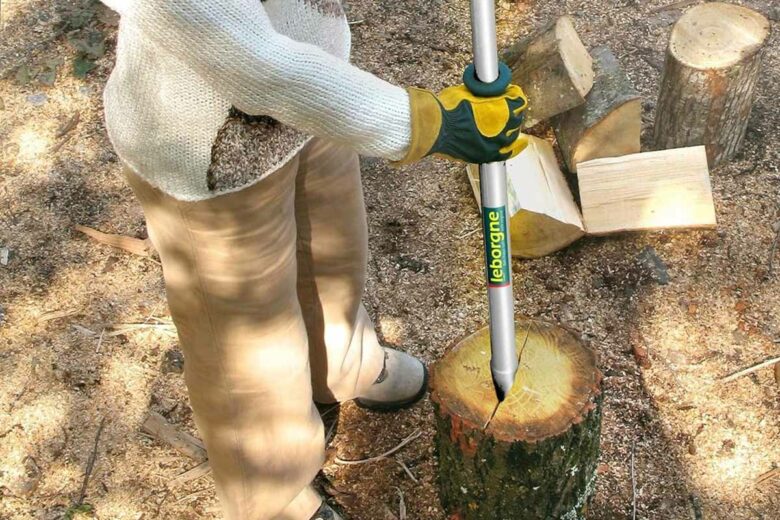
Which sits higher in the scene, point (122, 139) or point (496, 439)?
point (122, 139)

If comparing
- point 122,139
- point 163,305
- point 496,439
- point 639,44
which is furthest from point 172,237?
point 639,44

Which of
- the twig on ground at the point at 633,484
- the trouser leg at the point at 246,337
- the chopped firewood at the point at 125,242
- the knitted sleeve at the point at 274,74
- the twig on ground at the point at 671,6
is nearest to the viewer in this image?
the knitted sleeve at the point at 274,74

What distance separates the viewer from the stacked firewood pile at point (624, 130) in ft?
9.70

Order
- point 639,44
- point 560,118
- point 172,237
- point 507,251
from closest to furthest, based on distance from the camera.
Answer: point 172,237, point 507,251, point 560,118, point 639,44

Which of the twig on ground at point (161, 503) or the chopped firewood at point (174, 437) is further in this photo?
the chopped firewood at point (174, 437)

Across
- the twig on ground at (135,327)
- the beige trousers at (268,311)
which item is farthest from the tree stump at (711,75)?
the twig on ground at (135,327)

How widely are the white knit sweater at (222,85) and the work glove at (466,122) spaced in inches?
1.2

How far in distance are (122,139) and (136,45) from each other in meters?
0.18

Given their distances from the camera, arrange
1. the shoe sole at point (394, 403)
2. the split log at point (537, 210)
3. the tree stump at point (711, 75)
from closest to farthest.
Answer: the shoe sole at point (394, 403) < the split log at point (537, 210) < the tree stump at point (711, 75)

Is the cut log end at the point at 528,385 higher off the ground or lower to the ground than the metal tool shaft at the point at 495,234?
lower

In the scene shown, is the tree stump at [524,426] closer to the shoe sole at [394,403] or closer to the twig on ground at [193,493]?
the shoe sole at [394,403]

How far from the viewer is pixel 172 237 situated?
171cm

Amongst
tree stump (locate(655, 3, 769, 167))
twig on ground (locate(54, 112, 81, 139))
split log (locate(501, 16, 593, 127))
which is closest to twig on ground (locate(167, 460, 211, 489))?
split log (locate(501, 16, 593, 127))

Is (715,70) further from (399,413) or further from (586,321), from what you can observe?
(399,413)
